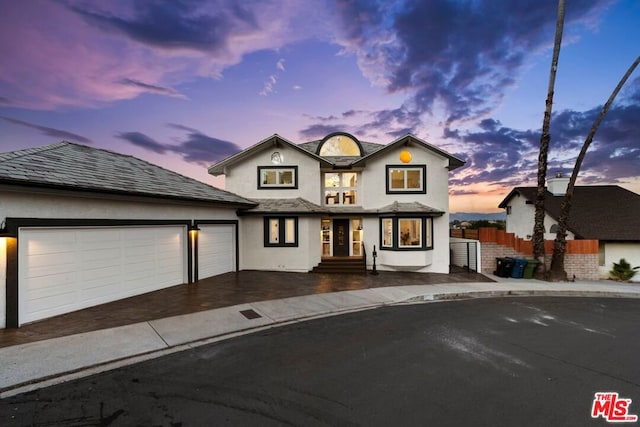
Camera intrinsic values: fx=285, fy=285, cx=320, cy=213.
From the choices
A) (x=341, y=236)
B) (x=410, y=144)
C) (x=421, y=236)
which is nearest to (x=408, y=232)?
(x=421, y=236)

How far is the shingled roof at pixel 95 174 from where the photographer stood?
23.7 ft

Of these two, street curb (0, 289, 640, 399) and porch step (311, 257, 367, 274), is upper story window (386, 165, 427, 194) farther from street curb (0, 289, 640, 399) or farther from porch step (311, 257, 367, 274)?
street curb (0, 289, 640, 399)

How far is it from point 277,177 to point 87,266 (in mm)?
9820

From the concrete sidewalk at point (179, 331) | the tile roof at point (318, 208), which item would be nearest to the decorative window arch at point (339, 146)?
the tile roof at point (318, 208)

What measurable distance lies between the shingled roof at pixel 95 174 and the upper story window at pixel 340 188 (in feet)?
17.6

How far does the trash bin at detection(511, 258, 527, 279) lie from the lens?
14.5 metres

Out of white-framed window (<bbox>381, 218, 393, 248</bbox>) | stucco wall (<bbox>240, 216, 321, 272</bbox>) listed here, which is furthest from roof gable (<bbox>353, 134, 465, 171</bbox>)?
stucco wall (<bbox>240, 216, 321, 272</bbox>)

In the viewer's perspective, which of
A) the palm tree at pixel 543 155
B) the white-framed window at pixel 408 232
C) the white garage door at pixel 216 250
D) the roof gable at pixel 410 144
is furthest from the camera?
the roof gable at pixel 410 144

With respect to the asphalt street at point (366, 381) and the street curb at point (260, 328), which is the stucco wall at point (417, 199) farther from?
the asphalt street at point (366, 381)

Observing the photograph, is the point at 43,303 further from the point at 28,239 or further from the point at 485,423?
the point at 485,423

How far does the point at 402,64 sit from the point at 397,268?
12359 millimetres

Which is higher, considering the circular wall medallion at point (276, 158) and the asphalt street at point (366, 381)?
the circular wall medallion at point (276, 158)

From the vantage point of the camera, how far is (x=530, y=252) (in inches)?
620

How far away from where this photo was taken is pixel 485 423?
3463 mm
